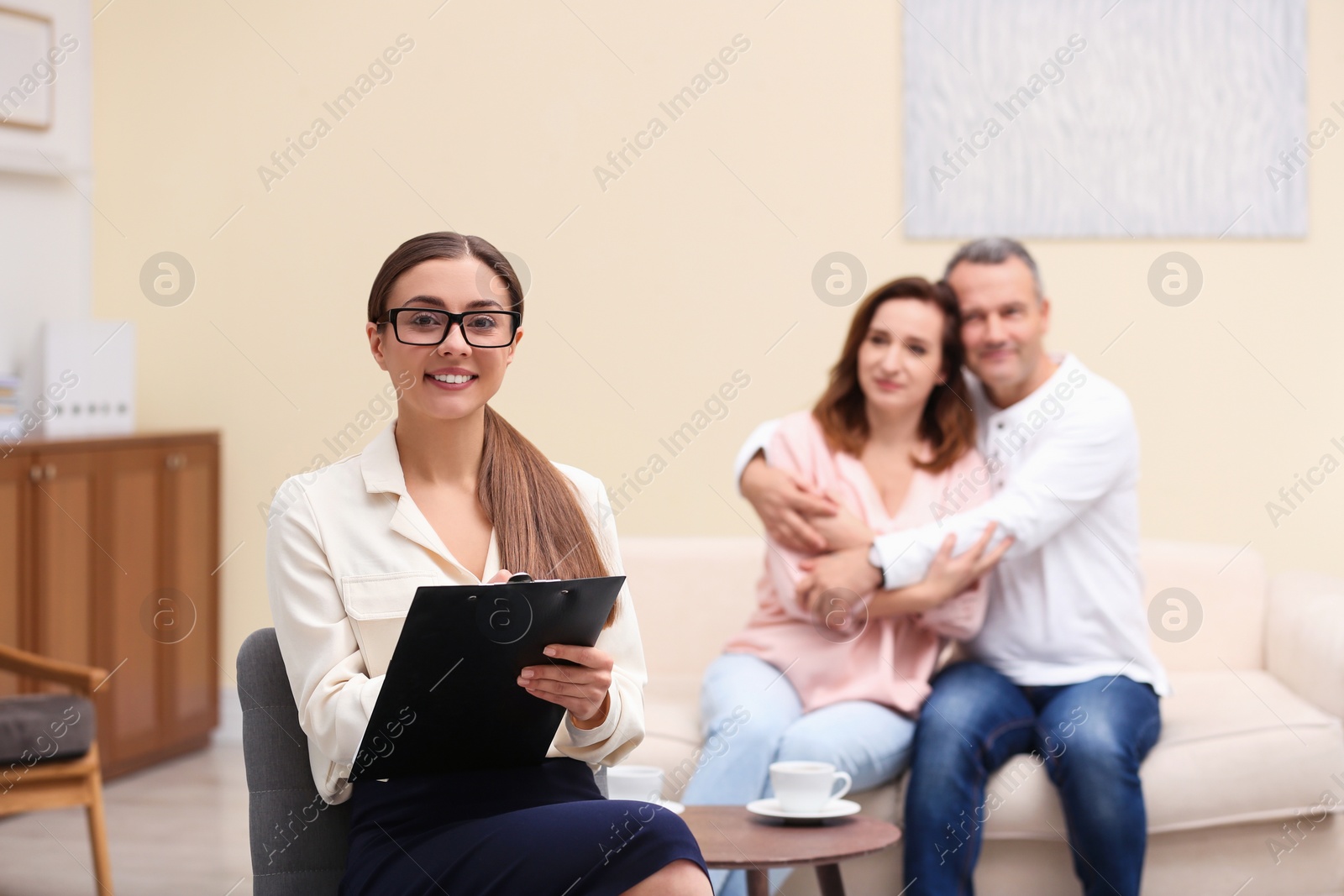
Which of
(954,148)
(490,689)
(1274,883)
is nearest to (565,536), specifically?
(490,689)

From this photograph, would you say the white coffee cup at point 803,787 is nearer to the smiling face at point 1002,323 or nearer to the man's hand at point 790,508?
the man's hand at point 790,508

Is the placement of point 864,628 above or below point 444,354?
below

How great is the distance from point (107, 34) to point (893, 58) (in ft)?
8.64

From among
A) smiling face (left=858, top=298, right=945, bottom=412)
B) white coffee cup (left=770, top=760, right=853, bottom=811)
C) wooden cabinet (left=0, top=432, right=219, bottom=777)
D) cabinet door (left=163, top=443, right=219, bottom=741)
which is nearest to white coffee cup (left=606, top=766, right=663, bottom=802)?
white coffee cup (left=770, top=760, right=853, bottom=811)

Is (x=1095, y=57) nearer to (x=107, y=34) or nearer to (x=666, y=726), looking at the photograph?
(x=666, y=726)

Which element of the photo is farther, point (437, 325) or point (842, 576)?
point (842, 576)

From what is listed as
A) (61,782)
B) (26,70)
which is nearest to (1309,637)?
(61,782)

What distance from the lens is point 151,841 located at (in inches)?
122

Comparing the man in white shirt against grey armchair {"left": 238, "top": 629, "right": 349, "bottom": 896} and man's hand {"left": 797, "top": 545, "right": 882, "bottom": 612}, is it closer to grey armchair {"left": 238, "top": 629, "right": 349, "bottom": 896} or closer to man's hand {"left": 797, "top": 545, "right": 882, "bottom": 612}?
man's hand {"left": 797, "top": 545, "right": 882, "bottom": 612}

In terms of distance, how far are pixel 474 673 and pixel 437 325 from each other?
0.45 meters

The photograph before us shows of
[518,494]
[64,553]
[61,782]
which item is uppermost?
[518,494]

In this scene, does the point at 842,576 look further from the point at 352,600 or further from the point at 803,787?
the point at 352,600

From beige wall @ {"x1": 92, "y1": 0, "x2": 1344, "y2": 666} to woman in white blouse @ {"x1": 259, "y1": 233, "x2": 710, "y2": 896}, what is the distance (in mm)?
2246

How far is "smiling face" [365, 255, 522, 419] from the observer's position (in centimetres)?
151
